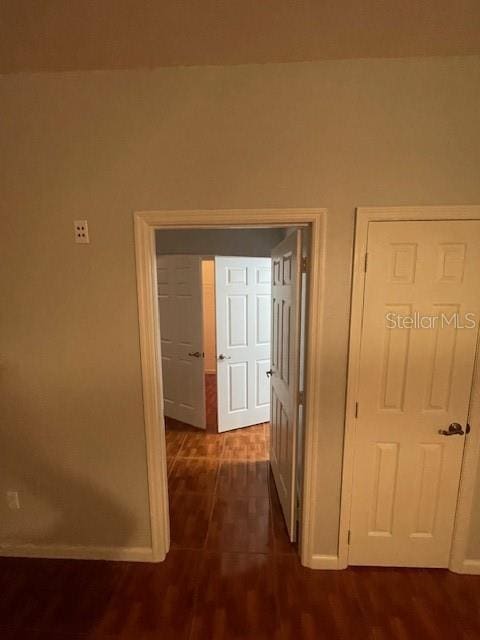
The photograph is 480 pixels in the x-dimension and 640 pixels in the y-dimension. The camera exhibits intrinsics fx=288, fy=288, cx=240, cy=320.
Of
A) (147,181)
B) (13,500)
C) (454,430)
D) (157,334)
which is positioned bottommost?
(13,500)

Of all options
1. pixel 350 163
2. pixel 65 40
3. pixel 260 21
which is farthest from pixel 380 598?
pixel 65 40

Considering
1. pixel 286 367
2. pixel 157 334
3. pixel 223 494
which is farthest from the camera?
pixel 223 494

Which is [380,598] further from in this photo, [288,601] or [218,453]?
[218,453]

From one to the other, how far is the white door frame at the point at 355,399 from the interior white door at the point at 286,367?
0.29 metres

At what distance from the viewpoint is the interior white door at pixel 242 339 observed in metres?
3.19

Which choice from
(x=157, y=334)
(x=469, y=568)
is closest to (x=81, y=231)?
(x=157, y=334)

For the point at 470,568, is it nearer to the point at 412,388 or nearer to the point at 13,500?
the point at 412,388

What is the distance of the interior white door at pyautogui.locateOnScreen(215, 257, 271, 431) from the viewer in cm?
319

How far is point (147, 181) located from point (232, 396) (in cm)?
246

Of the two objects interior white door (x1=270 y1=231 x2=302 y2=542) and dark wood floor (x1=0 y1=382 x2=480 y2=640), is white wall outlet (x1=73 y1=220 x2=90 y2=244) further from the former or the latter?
dark wood floor (x1=0 y1=382 x2=480 y2=640)

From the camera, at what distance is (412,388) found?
1.54 metres

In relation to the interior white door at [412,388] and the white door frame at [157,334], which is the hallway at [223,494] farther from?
the interior white door at [412,388]

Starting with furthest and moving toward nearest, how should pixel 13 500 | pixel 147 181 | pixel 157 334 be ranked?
pixel 13 500
pixel 157 334
pixel 147 181

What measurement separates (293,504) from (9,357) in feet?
6.13
